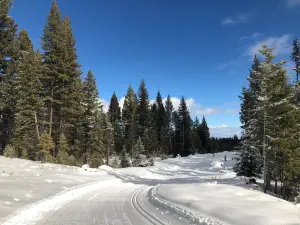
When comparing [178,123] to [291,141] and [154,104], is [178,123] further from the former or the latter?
[291,141]

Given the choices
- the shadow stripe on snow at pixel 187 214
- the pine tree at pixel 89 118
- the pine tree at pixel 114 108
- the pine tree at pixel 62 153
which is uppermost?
the pine tree at pixel 114 108

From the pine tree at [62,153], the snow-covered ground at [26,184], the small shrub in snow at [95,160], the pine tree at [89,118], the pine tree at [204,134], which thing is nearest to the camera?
the snow-covered ground at [26,184]

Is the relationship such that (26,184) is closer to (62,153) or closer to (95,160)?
(62,153)

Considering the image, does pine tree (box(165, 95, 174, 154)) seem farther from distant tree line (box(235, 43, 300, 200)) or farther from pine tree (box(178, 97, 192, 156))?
distant tree line (box(235, 43, 300, 200))

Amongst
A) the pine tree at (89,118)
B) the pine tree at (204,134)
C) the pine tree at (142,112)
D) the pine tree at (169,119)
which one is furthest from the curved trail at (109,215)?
the pine tree at (204,134)

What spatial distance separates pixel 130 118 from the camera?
67000 millimetres

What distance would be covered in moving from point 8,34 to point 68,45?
290 inches

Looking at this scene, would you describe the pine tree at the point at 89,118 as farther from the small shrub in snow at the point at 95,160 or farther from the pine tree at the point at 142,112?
the pine tree at the point at 142,112

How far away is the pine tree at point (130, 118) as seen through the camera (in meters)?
63.9

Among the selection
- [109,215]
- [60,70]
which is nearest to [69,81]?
[60,70]

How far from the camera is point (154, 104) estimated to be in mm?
80375

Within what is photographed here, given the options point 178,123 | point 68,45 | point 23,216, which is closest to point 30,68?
point 68,45

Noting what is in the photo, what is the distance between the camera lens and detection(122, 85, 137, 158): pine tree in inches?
2517

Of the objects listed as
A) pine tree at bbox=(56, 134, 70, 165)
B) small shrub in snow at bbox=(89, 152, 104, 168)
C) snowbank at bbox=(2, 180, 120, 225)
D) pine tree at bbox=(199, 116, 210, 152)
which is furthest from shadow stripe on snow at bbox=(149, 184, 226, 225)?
pine tree at bbox=(199, 116, 210, 152)
